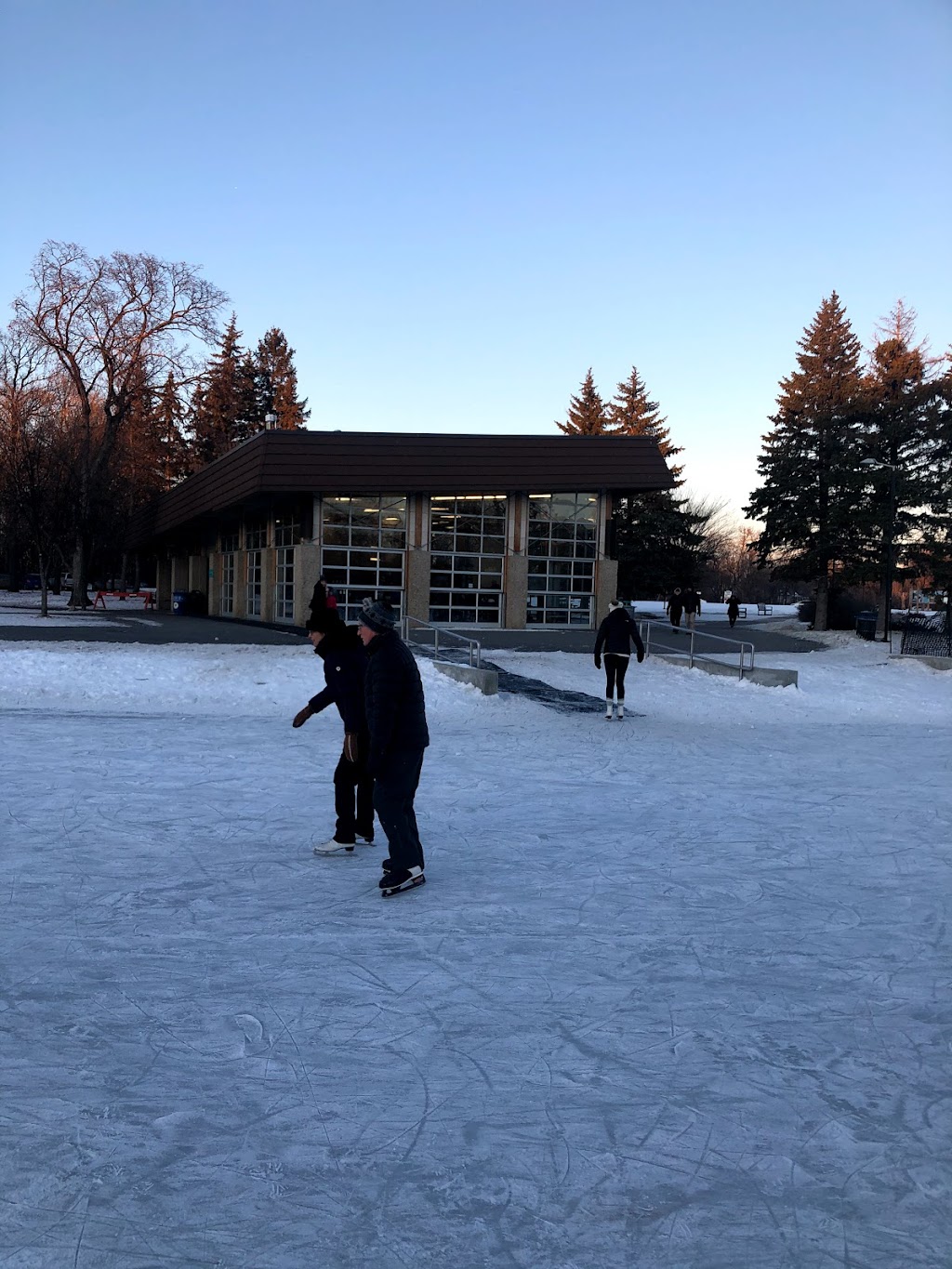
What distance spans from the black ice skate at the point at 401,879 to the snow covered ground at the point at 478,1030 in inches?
4.3

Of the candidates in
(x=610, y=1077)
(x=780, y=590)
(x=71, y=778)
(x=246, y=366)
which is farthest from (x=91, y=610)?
(x=780, y=590)

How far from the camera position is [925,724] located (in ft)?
51.5

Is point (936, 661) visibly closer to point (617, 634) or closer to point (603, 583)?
point (603, 583)

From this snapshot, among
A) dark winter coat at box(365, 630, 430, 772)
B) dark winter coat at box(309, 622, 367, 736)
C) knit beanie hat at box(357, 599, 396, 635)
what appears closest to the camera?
dark winter coat at box(365, 630, 430, 772)

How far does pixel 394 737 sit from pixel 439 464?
75.6 ft

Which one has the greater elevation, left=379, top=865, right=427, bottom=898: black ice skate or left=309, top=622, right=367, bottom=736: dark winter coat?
left=309, top=622, right=367, bottom=736: dark winter coat

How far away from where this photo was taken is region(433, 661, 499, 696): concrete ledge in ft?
54.5

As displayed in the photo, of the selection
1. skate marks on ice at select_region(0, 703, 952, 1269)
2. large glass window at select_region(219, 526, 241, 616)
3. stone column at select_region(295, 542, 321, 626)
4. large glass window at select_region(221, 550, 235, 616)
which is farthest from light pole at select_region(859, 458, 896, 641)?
skate marks on ice at select_region(0, 703, 952, 1269)

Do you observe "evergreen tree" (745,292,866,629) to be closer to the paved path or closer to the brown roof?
the paved path

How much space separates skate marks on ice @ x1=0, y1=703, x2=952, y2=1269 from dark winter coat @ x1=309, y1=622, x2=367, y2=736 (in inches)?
38.7

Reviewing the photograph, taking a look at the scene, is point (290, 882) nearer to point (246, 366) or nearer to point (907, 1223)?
point (907, 1223)

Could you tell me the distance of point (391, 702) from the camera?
591 centimetres

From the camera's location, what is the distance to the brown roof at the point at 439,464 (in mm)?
27562

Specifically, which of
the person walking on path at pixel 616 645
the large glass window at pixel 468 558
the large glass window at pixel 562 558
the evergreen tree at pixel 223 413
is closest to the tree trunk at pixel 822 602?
the large glass window at pixel 562 558
